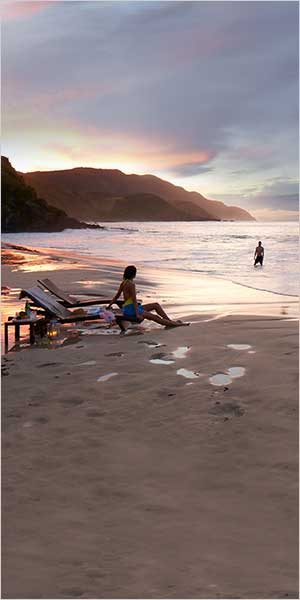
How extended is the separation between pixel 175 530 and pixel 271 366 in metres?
4.08

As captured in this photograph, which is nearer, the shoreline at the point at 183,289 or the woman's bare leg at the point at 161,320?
the woman's bare leg at the point at 161,320

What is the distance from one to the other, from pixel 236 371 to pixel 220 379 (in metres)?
0.41

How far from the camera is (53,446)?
5.28 metres

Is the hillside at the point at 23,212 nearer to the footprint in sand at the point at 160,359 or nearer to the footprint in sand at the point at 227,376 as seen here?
the footprint in sand at the point at 160,359

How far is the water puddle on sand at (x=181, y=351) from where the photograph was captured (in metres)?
8.49

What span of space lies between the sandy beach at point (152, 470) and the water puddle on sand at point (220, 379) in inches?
1.5

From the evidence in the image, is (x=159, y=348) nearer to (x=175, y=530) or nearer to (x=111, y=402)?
(x=111, y=402)

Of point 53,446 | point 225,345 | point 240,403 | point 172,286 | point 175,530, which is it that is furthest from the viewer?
point 172,286

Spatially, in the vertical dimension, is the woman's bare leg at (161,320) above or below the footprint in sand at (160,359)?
above

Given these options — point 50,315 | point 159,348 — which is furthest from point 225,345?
point 50,315

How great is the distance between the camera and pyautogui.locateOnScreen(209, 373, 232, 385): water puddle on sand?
23.0 ft

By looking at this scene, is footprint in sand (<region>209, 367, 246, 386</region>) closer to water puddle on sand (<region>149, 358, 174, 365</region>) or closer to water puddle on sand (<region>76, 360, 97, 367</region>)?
water puddle on sand (<region>149, 358, 174, 365</region>)

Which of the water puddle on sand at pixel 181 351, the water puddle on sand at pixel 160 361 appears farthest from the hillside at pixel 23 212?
the water puddle on sand at pixel 160 361

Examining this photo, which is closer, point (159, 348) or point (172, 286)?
point (159, 348)
